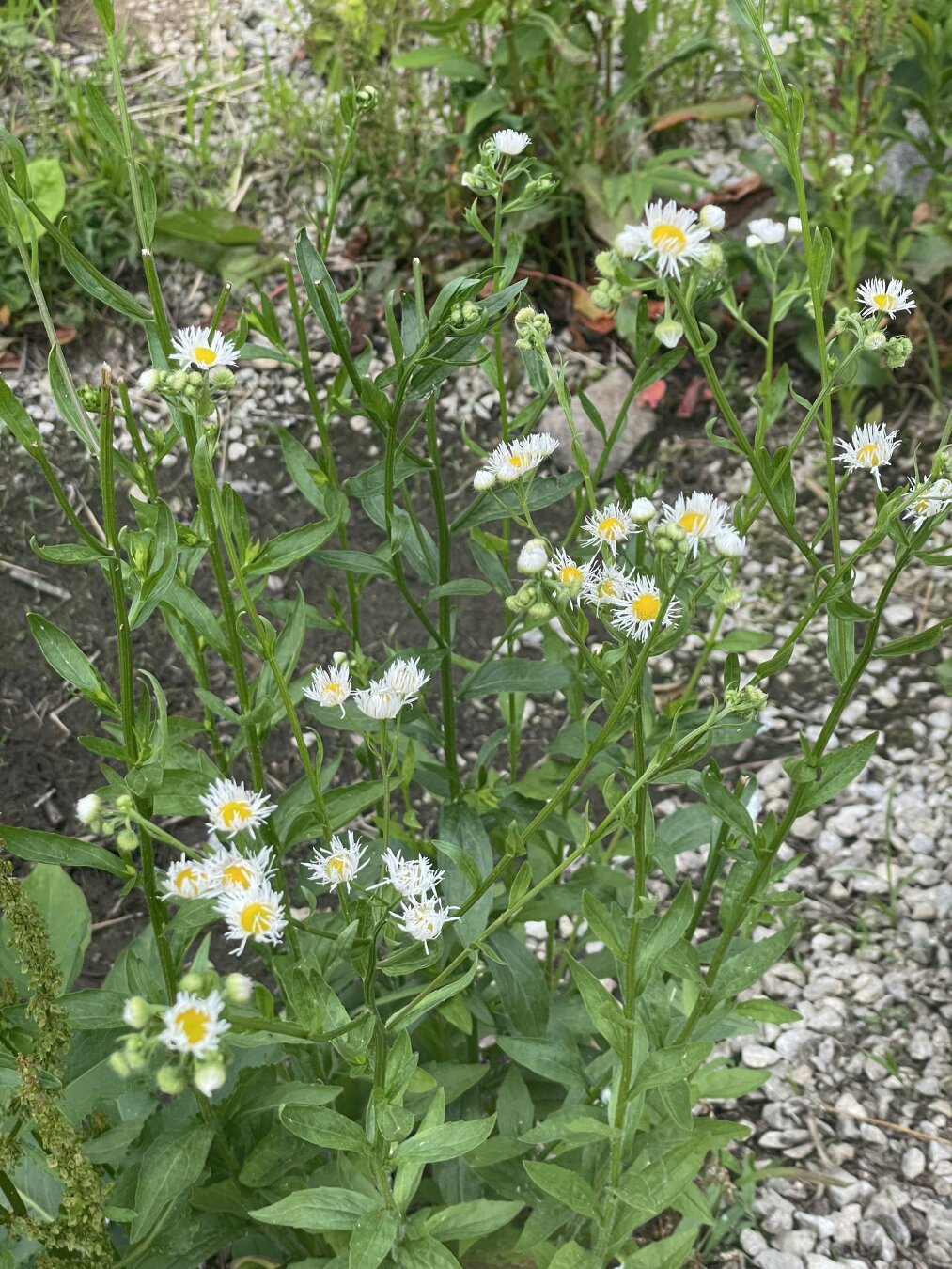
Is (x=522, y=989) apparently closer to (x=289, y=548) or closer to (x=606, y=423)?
(x=289, y=548)

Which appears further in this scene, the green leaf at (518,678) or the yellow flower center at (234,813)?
the green leaf at (518,678)

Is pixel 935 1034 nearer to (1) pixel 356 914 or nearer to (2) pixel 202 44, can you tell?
(1) pixel 356 914

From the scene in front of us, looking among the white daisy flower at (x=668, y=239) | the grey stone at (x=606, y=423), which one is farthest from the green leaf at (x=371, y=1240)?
the grey stone at (x=606, y=423)

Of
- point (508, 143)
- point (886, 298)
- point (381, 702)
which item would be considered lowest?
point (381, 702)

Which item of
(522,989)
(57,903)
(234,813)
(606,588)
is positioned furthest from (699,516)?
(57,903)

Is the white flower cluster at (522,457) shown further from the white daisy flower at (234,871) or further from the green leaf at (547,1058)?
the green leaf at (547,1058)
